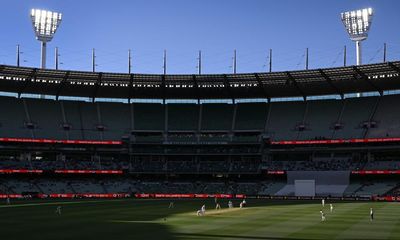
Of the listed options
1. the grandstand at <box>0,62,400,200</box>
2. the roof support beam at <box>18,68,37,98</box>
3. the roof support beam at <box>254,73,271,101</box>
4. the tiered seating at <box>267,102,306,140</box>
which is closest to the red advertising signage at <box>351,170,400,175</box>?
the grandstand at <box>0,62,400,200</box>

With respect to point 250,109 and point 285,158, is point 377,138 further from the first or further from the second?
point 250,109

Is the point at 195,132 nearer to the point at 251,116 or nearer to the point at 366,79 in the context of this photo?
the point at 251,116

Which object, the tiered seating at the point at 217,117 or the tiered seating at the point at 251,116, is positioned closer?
the tiered seating at the point at 251,116

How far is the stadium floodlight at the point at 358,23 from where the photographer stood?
9838cm

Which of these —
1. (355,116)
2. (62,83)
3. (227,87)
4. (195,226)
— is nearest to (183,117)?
(227,87)

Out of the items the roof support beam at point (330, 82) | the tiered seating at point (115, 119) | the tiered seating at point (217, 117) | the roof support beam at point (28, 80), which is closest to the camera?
the roof support beam at point (28, 80)

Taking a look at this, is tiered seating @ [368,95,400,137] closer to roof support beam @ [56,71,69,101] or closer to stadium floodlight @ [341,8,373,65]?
stadium floodlight @ [341,8,373,65]

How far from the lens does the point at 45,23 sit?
10006 cm

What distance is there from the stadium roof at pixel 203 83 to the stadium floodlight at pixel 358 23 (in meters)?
10.0

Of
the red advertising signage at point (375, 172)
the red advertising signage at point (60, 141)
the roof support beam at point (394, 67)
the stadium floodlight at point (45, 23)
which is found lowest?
the red advertising signage at point (375, 172)

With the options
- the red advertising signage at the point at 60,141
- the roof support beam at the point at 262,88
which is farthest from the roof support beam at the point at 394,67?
the red advertising signage at the point at 60,141

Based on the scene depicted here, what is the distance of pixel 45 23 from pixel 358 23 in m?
64.1

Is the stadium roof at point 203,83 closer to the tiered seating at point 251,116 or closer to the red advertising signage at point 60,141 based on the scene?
the tiered seating at point 251,116

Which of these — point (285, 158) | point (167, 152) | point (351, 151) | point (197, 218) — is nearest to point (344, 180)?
point (351, 151)
